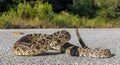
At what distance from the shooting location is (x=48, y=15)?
22.0 metres

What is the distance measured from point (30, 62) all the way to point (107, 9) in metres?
24.0

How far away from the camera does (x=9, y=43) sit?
1066 centimetres

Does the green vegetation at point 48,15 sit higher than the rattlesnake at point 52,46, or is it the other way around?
the rattlesnake at point 52,46

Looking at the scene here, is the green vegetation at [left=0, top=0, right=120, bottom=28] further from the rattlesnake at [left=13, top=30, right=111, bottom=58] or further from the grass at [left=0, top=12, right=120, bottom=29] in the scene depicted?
the rattlesnake at [left=13, top=30, right=111, bottom=58]

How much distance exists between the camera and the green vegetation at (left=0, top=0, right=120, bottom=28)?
19562 millimetres

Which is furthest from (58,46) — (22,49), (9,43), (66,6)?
(66,6)

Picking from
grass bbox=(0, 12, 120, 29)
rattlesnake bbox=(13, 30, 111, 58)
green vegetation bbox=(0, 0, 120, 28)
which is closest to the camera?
rattlesnake bbox=(13, 30, 111, 58)

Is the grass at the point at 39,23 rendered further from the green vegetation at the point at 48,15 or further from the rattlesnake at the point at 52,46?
the rattlesnake at the point at 52,46

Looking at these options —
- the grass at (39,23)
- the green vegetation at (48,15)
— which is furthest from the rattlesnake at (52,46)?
the green vegetation at (48,15)

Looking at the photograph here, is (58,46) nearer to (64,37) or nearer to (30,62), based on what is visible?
(64,37)

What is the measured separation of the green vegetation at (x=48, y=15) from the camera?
770 inches

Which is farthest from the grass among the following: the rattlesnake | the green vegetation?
the rattlesnake

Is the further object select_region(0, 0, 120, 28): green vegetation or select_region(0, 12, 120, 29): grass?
select_region(0, 0, 120, 28): green vegetation

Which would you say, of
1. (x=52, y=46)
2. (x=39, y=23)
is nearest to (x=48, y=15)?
(x=39, y=23)
